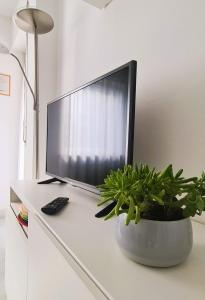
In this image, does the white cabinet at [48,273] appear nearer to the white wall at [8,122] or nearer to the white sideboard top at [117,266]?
the white sideboard top at [117,266]

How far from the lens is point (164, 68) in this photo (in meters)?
0.92

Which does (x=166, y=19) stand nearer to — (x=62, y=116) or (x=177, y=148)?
(x=177, y=148)

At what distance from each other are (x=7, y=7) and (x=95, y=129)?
2.41 meters

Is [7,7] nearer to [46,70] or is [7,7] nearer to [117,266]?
[46,70]

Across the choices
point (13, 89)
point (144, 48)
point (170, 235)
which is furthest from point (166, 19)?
point (13, 89)

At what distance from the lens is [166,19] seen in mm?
910

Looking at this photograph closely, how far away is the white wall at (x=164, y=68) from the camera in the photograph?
79 centimetres

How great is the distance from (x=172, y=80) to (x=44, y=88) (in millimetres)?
1366

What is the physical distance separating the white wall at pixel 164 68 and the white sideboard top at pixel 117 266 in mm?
304

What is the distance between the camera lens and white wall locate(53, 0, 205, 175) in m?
0.79

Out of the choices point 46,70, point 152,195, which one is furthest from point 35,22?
point 152,195

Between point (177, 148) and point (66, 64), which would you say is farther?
point (66, 64)

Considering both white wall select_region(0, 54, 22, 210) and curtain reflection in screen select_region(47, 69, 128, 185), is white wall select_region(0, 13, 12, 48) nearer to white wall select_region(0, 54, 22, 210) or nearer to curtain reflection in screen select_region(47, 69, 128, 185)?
white wall select_region(0, 54, 22, 210)

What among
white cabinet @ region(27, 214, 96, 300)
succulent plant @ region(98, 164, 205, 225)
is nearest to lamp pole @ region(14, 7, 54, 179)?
white cabinet @ region(27, 214, 96, 300)
